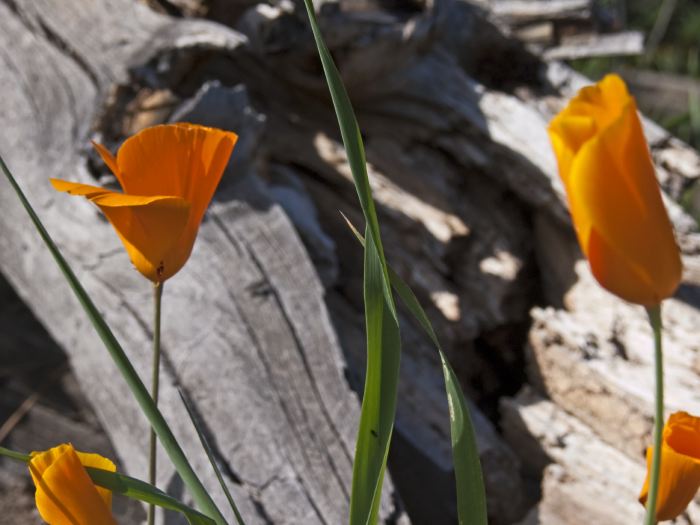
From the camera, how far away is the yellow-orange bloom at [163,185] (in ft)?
2.68

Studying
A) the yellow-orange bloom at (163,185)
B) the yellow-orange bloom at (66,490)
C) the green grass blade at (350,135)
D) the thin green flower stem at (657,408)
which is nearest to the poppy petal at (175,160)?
the yellow-orange bloom at (163,185)

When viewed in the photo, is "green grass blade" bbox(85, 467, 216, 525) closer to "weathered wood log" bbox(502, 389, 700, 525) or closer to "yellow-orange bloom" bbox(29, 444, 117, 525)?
"yellow-orange bloom" bbox(29, 444, 117, 525)

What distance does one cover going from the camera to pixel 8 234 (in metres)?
2.10

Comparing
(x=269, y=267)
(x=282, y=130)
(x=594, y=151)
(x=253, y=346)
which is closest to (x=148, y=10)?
(x=282, y=130)

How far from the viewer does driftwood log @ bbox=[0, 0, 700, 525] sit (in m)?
1.65

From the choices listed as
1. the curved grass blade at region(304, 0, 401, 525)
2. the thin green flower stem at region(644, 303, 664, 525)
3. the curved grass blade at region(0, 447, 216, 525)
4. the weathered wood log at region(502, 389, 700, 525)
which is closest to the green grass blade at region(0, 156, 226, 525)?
the curved grass blade at region(0, 447, 216, 525)

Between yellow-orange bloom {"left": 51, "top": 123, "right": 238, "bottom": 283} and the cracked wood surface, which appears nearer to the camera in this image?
yellow-orange bloom {"left": 51, "top": 123, "right": 238, "bottom": 283}

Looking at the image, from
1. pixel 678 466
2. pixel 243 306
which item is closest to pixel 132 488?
pixel 678 466

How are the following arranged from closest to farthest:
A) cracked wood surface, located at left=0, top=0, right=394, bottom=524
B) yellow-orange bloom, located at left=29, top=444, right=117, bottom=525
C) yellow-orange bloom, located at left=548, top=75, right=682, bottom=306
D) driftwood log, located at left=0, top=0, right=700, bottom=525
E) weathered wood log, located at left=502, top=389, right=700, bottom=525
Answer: yellow-orange bloom, located at left=548, top=75, right=682, bottom=306
yellow-orange bloom, located at left=29, top=444, right=117, bottom=525
cracked wood surface, located at left=0, top=0, right=394, bottom=524
driftwood log, located at left=0, top=0, right=700, bottom=525
weathered wood log, located at left=502, top=389, right=700, bottom=525

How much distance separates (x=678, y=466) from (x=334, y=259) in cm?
127

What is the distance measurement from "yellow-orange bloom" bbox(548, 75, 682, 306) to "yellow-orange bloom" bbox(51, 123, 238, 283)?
32 centimetres

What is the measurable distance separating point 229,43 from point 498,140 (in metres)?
0.70

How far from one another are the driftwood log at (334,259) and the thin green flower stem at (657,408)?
0.79 metres

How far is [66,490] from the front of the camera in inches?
29.1
